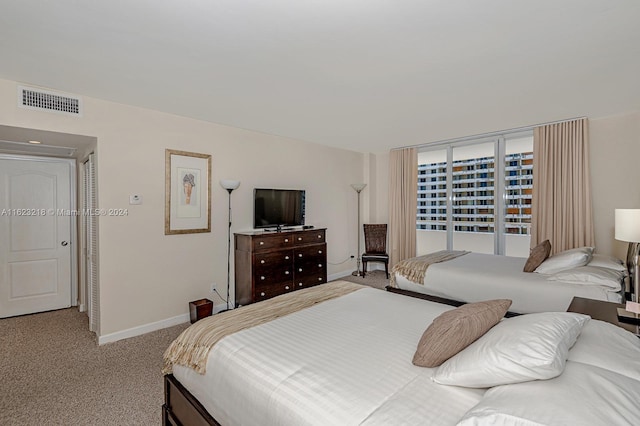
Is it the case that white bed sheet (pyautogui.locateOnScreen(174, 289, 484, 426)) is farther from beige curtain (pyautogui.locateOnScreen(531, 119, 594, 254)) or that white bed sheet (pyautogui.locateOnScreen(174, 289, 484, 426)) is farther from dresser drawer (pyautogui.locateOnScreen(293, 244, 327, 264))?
beige curtain (pyautogui.locateOnScreen(531, 119, 594, 254))

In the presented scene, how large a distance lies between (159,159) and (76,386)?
2.34 meters

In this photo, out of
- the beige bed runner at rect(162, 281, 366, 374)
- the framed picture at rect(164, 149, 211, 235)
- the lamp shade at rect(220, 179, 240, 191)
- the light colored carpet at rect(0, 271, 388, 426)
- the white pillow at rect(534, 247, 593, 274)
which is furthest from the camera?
the lamp shade at rect(220, 179, 240, 191)

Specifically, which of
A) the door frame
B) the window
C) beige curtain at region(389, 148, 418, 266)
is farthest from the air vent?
the window

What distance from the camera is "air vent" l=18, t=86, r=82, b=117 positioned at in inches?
110

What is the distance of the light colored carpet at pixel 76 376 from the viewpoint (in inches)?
83.4

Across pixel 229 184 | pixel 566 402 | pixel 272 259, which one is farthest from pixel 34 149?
pixel 566 402

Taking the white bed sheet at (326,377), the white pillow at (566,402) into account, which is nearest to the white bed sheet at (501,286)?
the white bed sheet at (326,377)

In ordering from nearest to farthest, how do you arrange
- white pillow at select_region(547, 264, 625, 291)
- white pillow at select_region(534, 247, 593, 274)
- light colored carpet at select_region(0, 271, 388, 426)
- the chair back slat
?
light colored carpet at select_region(0, 271, 388, 426), white pillow at select_region(547, 264, 625, 291), white pillow at select_region(534, 247, 593, 274), the chair back slat

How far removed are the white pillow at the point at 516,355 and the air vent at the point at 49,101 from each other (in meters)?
3.86

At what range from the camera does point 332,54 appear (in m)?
2.30

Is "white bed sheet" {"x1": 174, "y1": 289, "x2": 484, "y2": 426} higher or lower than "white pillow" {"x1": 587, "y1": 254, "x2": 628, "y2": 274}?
lower

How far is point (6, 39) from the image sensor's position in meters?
2.06

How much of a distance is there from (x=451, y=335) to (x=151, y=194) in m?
3.47

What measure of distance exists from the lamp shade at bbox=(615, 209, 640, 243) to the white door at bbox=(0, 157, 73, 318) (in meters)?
6.29
